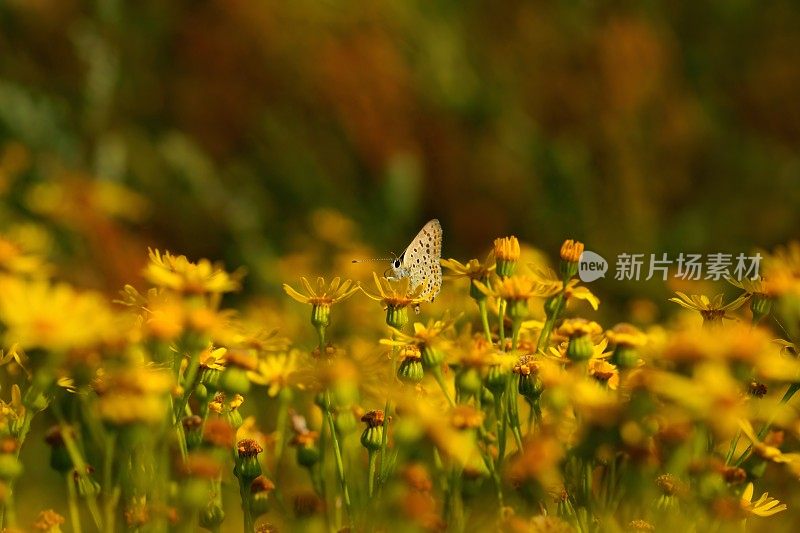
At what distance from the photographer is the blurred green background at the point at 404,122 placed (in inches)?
82.3

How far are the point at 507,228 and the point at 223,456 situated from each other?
1799mm

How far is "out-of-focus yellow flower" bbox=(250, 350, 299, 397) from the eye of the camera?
1.95 ft

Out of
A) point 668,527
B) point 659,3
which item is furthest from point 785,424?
point 659,3

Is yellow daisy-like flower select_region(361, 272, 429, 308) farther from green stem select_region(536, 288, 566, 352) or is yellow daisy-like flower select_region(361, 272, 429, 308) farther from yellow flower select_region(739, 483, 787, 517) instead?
yellow flower select_region(739, 483, 787, 517)

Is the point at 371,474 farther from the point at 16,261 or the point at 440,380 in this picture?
the point at 16,261

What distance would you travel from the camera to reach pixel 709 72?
8.63 feet

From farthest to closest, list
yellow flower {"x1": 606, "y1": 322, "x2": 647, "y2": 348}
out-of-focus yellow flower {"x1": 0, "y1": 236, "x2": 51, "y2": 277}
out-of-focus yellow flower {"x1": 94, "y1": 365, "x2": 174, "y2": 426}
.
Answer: out-of-focus yellow flower {"x1": 0, "y1": 236, "x2": 51, "y2": 277} → yellow flower {"x1": 606, "y1": 322, "x2": 647, "y2": 348} → out-of-focus yellow flower {"x1": 94, "y1": 365, "x2": 174, "y2": 426}

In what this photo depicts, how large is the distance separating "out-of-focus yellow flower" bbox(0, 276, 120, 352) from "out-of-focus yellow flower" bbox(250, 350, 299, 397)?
0.10 meters

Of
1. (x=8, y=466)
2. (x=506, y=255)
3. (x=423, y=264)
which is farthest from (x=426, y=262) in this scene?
(x=8, y=466)

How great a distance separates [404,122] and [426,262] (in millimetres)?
1788

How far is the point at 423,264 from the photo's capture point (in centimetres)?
69

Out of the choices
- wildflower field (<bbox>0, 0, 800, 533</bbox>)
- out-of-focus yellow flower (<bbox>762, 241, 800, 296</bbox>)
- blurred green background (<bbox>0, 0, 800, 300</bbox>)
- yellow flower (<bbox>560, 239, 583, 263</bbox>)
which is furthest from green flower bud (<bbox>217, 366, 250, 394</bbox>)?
blurred green background (<bbox>0, 0, 800, 300</bbox>)

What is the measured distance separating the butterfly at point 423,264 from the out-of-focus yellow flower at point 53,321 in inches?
7.5
